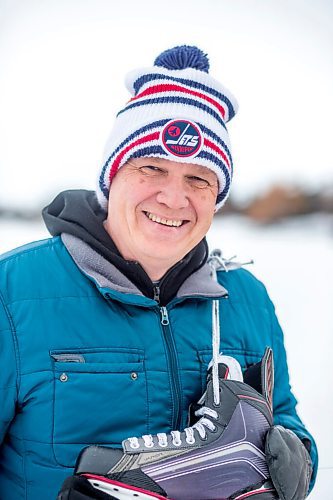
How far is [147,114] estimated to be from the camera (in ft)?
4.09

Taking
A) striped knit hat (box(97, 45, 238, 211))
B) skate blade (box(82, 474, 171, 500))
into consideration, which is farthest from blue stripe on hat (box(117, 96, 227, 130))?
skate blade (box(82, 474, 171, 500))

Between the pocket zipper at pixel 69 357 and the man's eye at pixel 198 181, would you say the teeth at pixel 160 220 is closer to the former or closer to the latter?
the man's eye at pixel 198 181

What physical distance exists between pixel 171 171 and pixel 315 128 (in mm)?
5853

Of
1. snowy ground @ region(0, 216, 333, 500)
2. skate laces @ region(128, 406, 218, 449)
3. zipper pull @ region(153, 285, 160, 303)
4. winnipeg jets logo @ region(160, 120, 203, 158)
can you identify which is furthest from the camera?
snowy ground @ region(0, 216, 333, 500)

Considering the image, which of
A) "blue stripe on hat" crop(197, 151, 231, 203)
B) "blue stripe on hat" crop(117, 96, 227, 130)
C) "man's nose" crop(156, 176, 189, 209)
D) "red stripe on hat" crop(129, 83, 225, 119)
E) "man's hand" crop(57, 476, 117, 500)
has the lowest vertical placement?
"man's hand" crop(57, 476, 117, 500)

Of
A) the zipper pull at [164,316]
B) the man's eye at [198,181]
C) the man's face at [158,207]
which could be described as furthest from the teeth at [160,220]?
the zipper pull at [164,316]

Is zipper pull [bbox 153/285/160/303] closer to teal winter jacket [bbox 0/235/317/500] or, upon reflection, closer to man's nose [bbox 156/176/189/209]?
teal winter jacket [bbox 0/235/317/500]

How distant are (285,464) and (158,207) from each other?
63 centimetres

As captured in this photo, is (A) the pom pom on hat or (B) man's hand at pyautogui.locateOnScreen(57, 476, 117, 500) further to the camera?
(A) the pom pom on hat

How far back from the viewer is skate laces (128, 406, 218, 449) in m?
1.05

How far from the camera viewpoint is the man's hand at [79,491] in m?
0.94

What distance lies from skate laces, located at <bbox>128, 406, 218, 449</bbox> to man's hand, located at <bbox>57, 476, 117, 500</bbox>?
11 cm

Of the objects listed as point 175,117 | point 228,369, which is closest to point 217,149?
point 175,117

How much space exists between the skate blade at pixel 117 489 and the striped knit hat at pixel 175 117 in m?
0.69
